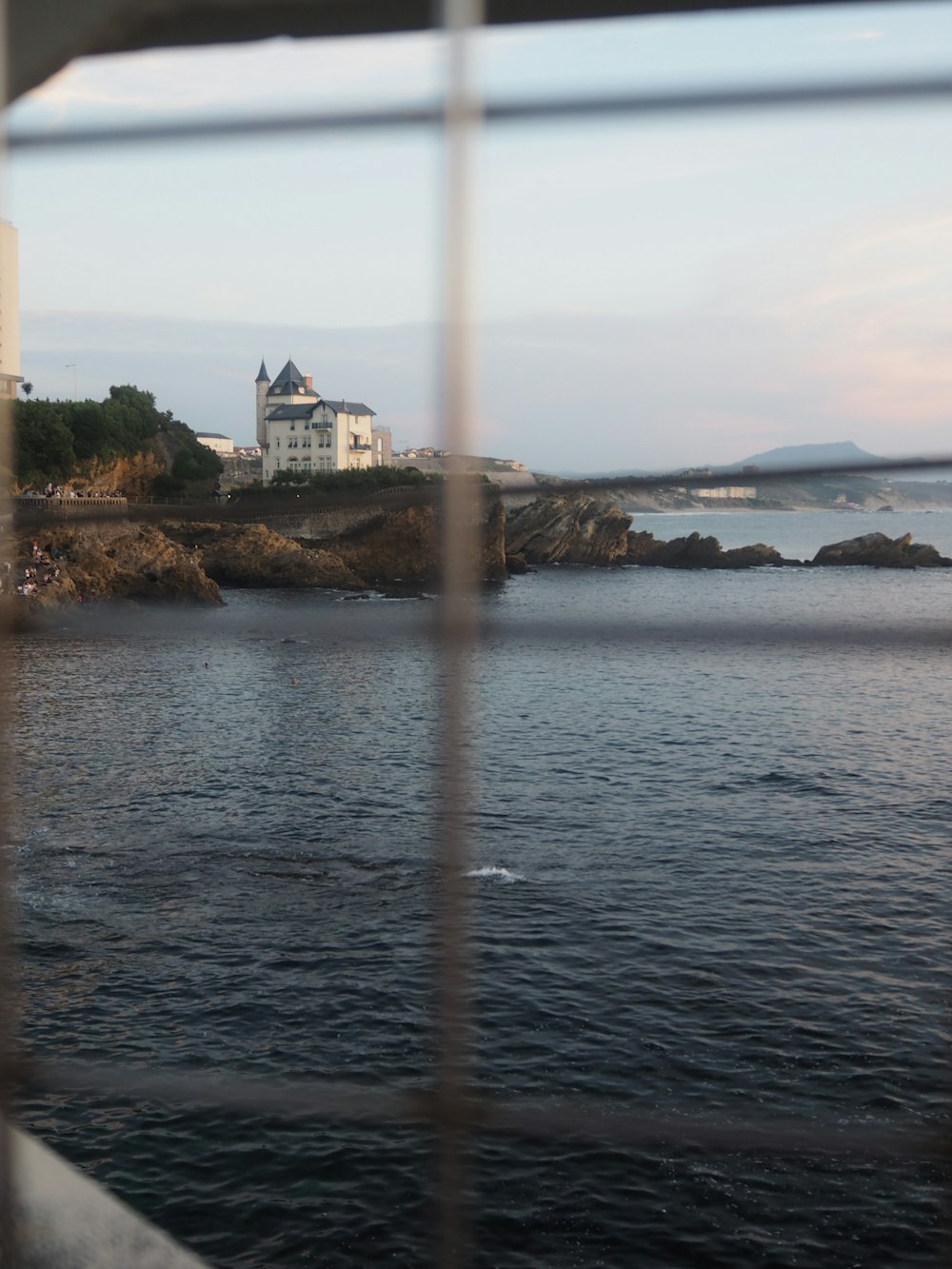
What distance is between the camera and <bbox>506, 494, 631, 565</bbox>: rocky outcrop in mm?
46844

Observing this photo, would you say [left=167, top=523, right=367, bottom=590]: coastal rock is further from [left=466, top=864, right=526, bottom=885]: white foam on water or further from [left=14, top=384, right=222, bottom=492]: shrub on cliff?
[left=466, top=864, right=526, bottom=885]: white foam on water

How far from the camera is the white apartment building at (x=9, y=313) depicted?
4.25ft

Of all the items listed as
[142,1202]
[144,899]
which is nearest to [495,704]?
[144,899]

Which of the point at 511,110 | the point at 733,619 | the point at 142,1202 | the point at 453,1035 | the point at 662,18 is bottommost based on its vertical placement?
the point at 142,1202

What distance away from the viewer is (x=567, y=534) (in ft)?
156

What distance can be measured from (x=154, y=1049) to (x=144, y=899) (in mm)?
4304

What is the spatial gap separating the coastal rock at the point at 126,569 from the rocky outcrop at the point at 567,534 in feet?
53.0

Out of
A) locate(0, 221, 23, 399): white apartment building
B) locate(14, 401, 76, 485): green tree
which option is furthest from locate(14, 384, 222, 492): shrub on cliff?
locate(0, 221, 23, 399): white apartment building

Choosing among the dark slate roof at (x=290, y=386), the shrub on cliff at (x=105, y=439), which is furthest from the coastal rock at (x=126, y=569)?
the dark slate roof at (x=290, y=386)

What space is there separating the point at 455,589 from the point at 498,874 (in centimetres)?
1417

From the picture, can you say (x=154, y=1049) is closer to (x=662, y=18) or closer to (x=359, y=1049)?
(x=359, y=1049)

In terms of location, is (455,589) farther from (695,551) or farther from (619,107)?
(695,551)

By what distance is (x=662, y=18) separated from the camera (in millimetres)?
1390

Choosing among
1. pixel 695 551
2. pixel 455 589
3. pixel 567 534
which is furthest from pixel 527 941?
pixel 567 534
